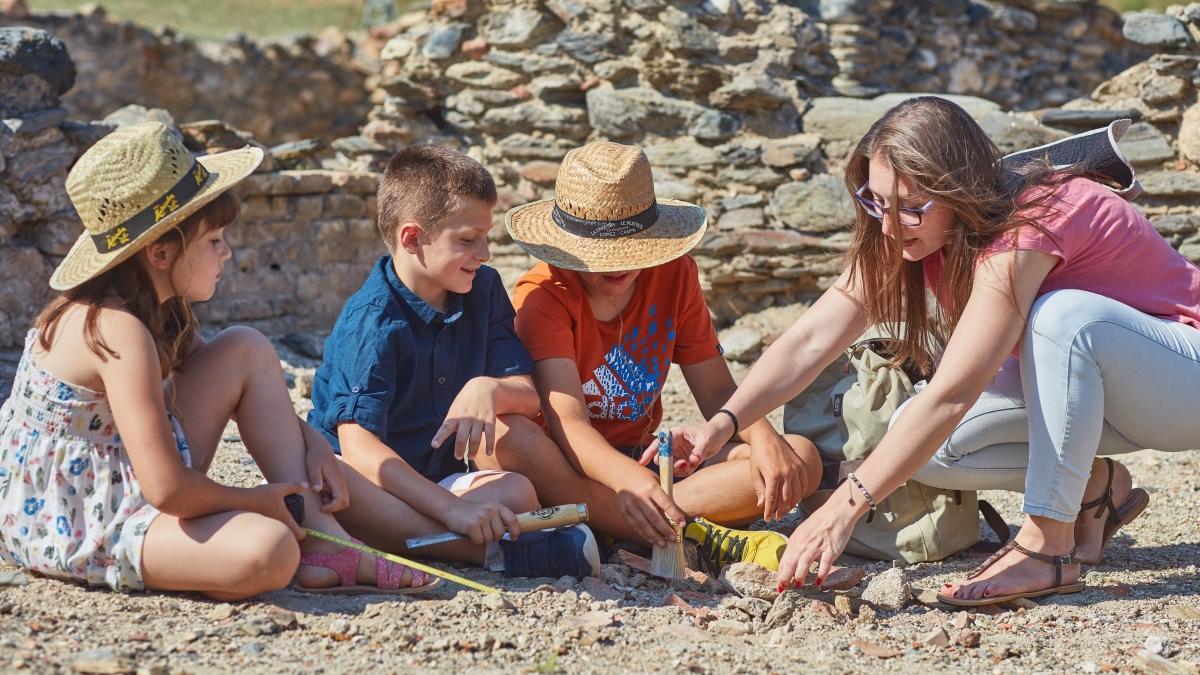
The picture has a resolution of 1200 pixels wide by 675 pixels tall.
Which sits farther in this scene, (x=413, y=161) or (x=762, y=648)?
(x=413, y=161)

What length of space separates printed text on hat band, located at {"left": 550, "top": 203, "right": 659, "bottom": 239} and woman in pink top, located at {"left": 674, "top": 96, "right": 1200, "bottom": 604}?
54cm

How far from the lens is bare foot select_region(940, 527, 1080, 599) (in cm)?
286

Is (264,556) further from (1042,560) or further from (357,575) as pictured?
(1042,560)

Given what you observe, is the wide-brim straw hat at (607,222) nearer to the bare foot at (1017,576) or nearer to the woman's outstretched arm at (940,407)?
the woman's outstretched arm at (940,407)

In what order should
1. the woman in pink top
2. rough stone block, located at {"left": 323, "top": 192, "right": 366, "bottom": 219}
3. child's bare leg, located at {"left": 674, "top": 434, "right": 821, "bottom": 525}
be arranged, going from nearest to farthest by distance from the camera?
the woman in pink top < child's bare leg, located at {"left": 674, "top": 434, "right": 821, "bottom": 525} < rough stone block, located at {"left": 323, "top": 192, "right": 366, "bottom": 219}

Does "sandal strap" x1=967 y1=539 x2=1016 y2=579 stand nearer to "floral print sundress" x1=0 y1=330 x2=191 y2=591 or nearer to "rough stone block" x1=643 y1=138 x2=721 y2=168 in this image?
"floral print sundress" x1=0 y1=330 x2=191 y2=591

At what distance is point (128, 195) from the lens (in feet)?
8.25

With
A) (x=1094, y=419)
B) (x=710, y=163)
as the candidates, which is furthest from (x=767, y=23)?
(x=1094, y=419)

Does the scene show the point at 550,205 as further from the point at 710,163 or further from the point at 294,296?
the point at 294,296

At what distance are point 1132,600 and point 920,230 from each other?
3.36 feet

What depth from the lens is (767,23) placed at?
240 inches

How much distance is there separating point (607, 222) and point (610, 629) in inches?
49.1

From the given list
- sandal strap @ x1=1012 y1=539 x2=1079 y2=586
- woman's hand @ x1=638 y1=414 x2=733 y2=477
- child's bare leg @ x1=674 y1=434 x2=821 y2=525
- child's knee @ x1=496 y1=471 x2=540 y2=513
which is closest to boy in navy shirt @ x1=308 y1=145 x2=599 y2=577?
child's knee @ x1=496 y1=471 x2=540 y2=513

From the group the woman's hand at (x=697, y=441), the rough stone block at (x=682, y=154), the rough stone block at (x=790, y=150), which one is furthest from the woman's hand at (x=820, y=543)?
the rough stone block at (x=682, y=154)
